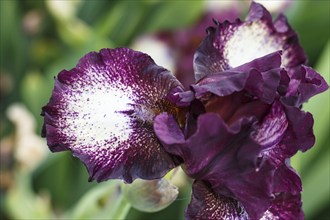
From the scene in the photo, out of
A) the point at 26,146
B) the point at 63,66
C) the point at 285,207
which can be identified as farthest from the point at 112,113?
the point at 63,66

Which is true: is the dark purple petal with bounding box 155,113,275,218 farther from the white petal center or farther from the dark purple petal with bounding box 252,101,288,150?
the white petal center

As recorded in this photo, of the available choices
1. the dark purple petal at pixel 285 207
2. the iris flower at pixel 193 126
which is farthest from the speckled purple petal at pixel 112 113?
the dark purple petal at pixel 285 207

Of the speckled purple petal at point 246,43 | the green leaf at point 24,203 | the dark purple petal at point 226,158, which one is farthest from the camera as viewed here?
the green leaf at point 24,203

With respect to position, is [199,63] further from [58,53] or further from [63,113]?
[58,53]

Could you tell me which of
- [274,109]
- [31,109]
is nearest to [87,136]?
[274,109]

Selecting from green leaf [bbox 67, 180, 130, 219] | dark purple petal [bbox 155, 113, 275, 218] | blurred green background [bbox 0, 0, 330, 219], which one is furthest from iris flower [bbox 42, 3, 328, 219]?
blurred green background [bbox 0, 0, 330, 219]

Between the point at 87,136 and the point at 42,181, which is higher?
the point at 87,136

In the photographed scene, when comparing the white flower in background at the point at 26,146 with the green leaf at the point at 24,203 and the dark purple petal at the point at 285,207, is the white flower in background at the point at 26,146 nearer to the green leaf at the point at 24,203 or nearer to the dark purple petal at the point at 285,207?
the green leaf at the point at 24,203
